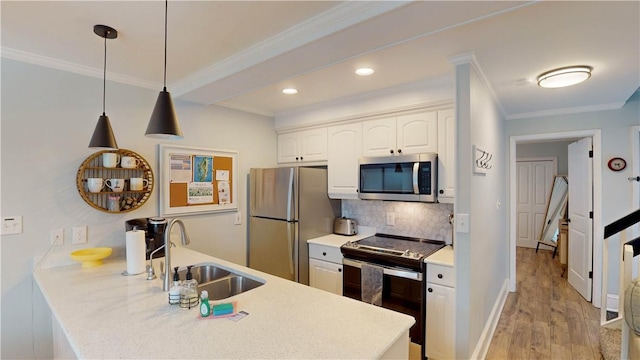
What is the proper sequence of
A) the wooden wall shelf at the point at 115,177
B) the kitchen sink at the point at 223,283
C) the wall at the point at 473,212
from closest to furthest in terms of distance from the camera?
the kitchen sink at the point at 223,283, the wall at the point at 473,212, the wooden wall shelf at the point at 115,177

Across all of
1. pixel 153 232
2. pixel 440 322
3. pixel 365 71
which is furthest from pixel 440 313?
pixel 153 232

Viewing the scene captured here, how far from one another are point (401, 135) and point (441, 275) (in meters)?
1.22

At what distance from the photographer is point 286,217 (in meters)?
2.98

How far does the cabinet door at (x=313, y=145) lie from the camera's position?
3301mm

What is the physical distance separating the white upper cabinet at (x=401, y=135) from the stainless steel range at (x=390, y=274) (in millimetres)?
868

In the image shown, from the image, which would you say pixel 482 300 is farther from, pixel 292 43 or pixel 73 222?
pixel 73 222

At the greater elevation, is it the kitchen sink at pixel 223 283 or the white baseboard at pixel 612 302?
the kitchen sink at pixel 223 283

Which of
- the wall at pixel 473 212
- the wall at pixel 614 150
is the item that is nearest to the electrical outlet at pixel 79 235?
the wall at pixel 473 212

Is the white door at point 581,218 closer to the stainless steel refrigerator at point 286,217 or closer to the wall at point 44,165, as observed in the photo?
the stainless steel refrigerator at point 286,217

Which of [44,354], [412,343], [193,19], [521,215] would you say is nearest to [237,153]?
[193,19]

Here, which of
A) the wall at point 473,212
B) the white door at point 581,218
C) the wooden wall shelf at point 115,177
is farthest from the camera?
the white door at point 581,218

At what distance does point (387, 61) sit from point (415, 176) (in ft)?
3.13

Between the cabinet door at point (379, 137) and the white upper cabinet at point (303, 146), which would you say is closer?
the cabinet door at point (379, 137)

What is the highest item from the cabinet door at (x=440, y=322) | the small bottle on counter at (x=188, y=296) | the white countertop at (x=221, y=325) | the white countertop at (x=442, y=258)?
the small bottle on counter at (x=188, y=296)
